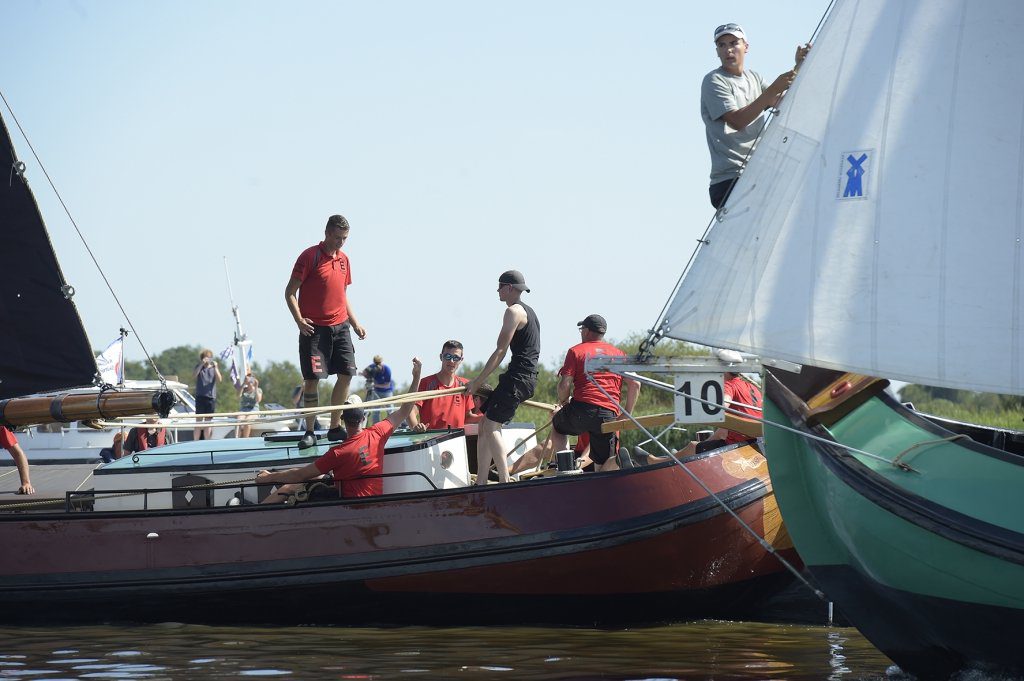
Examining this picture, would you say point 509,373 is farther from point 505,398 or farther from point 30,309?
point 30,309

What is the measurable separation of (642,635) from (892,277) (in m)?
4.08

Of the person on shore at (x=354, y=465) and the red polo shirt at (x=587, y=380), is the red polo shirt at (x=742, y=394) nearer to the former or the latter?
the red polo shirt at (x=587, y=380)

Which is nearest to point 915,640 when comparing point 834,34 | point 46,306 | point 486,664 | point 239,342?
point 486,664

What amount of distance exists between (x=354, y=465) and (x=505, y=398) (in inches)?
54.2

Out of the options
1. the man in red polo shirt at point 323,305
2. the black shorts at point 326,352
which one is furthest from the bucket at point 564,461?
the black shorts at point 326,352

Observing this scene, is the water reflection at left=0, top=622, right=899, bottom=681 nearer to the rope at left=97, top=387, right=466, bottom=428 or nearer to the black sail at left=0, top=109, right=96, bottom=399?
the rope at left=97, top=387, right=466, bottom=428

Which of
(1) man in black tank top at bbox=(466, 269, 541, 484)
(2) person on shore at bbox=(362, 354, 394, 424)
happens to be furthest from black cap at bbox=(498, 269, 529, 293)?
(2) person on shore at bbox=(362, 354, 394, 424)

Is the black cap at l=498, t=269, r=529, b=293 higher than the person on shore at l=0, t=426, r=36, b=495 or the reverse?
higher

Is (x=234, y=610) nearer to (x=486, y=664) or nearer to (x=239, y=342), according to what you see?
(x=486, y=664)

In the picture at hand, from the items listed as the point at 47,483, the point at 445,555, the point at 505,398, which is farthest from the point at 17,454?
the point at 505,398

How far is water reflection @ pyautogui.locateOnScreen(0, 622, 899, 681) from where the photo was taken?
31.8ft

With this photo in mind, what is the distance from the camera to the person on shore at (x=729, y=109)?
9.84 metres

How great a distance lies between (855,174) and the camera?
8359mm

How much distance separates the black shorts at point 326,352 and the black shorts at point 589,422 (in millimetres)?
2240
